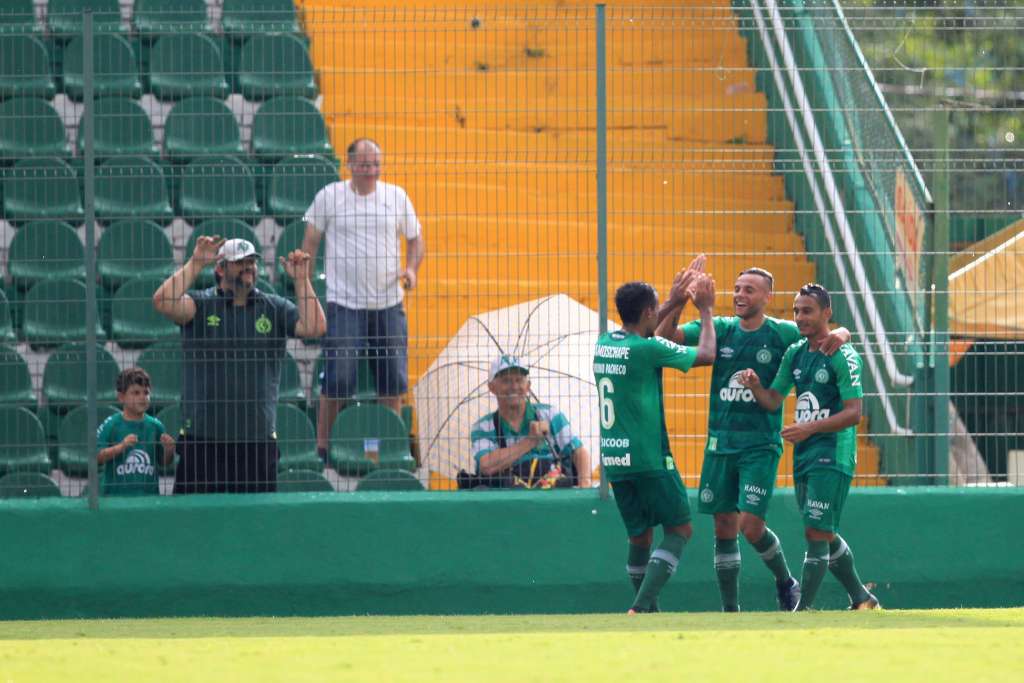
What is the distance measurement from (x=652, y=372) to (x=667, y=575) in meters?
1.05

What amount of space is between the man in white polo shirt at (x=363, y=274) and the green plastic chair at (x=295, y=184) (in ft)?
0.49

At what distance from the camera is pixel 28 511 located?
1013 centimetres

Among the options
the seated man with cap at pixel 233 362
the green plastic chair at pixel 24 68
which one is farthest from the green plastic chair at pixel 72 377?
the green plastic chair at pixel 24 68

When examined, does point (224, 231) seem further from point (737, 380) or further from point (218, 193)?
point (737, 380)

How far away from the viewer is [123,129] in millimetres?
11570

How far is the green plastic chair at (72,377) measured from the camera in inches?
403

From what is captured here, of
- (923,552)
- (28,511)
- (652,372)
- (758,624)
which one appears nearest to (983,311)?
(923,552)

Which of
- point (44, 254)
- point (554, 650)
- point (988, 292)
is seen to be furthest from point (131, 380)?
point (988, 292)

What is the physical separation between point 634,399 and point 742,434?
2.36 ft

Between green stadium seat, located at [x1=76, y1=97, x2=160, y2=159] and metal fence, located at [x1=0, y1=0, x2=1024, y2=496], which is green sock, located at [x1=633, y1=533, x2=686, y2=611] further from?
green stadium seat, located at [x1=76, y1=97, x2=160, y2=159]

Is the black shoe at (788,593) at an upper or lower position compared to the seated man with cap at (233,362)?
lower

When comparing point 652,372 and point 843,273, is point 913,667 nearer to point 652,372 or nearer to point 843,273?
point 652,372

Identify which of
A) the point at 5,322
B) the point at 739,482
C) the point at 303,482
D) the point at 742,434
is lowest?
the point at 303,482

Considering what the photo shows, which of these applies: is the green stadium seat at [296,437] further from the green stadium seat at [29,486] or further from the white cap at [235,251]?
the green stadium seat at [29,486]
